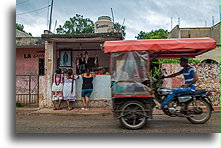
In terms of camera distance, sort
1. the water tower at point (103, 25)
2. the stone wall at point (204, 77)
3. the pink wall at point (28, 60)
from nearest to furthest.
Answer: the stone wall at point (204, 77) < the water tower at point (103, 25) < the pink wall at point (28, 60)

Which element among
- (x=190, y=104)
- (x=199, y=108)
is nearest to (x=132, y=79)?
(x=190, y=104)

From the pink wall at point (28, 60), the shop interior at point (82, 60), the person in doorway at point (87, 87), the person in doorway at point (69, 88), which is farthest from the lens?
the pink wall at point (28, 60)

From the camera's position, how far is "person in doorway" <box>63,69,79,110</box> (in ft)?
29.3

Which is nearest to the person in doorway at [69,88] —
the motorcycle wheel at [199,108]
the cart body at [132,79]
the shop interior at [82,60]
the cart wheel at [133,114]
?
the shop interior at [82,60]

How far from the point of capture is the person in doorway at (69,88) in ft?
29.3

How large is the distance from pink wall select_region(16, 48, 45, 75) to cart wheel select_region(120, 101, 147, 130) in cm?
847

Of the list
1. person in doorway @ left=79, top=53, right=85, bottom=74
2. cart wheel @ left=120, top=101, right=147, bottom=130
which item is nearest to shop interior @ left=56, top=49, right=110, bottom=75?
person in doorway @ left=79, top=53, right=85, bottom=74

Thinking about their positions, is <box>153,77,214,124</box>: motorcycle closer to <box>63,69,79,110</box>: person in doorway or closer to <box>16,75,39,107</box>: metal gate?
<box>63,69,79,110</box>: person in doorway

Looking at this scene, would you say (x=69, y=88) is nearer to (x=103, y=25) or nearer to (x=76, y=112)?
(x=76, y=112)

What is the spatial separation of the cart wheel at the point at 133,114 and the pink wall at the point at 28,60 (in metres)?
8.47

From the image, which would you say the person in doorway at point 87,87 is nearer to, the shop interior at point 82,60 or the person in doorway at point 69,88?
the person in doorway at point 69,88

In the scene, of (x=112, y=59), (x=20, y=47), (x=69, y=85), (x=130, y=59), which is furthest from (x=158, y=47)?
(x=20, y=47)

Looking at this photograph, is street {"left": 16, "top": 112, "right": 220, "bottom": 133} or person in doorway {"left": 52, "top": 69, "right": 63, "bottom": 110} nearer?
street {"left": 16, "top": 112, "right": 220, "bottom": 133}

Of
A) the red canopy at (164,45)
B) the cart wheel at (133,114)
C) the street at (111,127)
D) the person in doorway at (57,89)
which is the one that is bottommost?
the street at (111,127)
